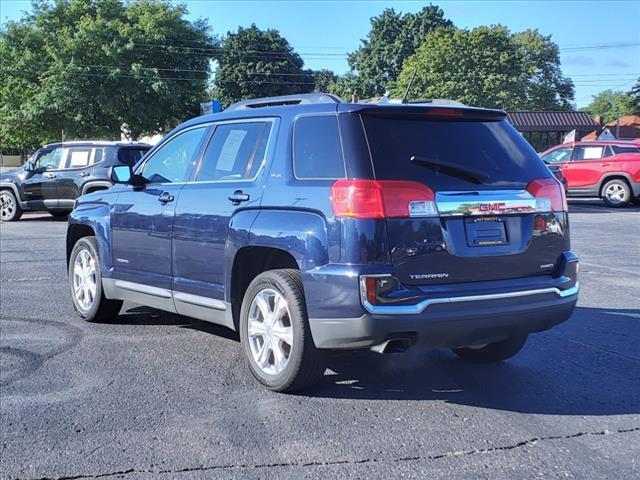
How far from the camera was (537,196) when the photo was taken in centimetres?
439

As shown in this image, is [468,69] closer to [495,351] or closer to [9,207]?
[9,207]

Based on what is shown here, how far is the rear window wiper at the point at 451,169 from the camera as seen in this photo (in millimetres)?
4109

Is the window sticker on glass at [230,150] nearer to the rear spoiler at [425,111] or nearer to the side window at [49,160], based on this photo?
the rear spoiler at [425,111]

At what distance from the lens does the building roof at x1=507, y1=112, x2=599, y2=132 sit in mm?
50062

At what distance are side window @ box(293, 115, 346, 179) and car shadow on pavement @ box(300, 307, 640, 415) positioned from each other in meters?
1.48

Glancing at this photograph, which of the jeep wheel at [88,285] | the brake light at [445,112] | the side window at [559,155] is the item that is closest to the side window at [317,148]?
the brake light at [445,112]

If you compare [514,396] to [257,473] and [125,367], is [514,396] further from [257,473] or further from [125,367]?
[125,367]

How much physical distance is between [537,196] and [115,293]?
12.3 feet

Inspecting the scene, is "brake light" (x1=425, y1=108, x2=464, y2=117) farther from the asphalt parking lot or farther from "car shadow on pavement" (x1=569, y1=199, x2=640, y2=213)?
"car shadow on pavement" (x1=569, y1=199, x2=640, y2=213)

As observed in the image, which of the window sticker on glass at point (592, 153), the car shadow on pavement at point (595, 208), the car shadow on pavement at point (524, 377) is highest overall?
the window sticker on glass at point (592, 153)

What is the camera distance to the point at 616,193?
771 inches

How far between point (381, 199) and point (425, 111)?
80 centimetres

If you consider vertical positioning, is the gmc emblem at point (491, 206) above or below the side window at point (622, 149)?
below

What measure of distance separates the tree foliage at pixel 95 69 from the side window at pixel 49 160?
17872 mm
